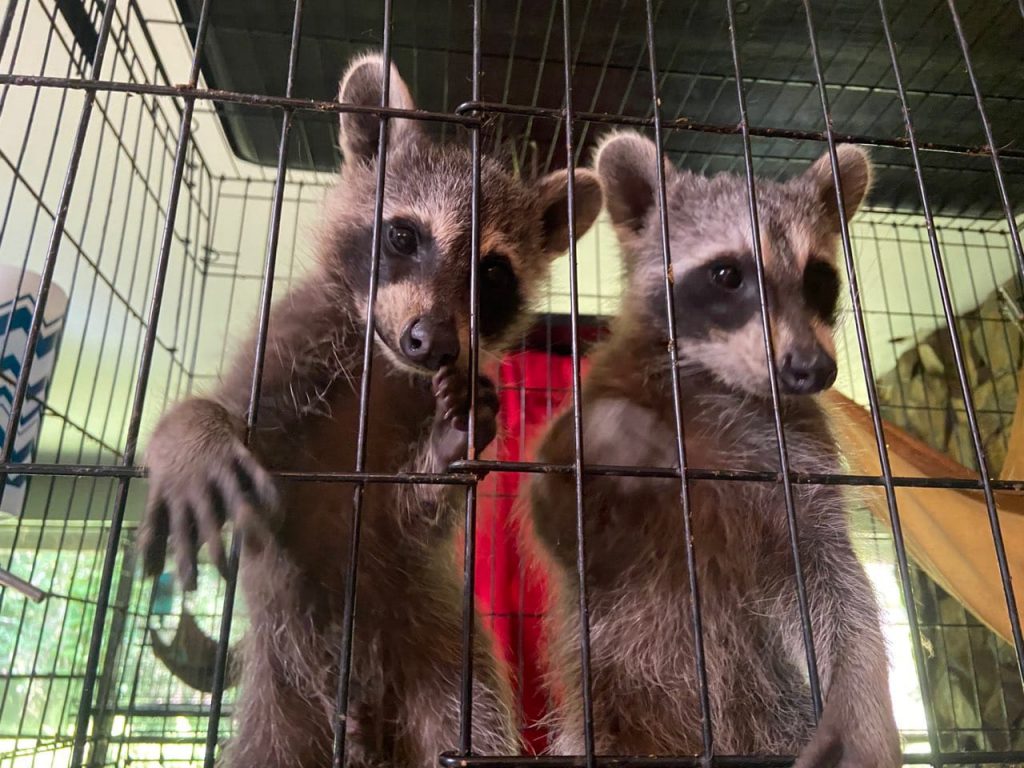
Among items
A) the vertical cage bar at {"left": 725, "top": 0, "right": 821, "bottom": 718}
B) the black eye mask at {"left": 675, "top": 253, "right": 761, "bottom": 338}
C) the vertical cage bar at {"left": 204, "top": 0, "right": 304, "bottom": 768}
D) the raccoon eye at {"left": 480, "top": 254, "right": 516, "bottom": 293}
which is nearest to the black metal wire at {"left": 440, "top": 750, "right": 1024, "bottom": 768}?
the vertical cage bar at {"left": 725, "top": 0, "right": 821, "bottom": 718}

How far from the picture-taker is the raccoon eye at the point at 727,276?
79.5 inches

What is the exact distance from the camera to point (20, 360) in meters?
2.02

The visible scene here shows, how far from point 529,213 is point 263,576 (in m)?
1.24

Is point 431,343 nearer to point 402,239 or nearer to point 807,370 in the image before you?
point 402,239

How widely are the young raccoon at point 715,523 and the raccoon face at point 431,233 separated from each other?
0.30 metres

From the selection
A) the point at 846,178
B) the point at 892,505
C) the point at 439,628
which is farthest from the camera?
the point at 846,178

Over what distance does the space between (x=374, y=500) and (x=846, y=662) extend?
43.5 inches

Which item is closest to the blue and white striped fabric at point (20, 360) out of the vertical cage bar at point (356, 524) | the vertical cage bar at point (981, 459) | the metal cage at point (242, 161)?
the metal cage at point (242, 161)

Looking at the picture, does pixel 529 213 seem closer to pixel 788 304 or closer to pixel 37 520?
pixel 788 304

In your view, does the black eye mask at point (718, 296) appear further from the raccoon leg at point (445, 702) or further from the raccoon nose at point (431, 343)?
the raccoon leg at point (445, 702)

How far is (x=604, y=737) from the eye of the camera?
1784 mm

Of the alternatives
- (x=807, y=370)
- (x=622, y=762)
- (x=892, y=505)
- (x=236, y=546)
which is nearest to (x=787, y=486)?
(x=892, y=505)

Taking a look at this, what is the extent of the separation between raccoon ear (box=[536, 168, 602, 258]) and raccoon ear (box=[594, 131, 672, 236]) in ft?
0.21

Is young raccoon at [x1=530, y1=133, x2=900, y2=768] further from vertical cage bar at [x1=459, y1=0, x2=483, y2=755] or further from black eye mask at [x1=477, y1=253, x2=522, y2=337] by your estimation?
vertical cage bar at [x1=459, y1=0, x2=483, y2=755]
